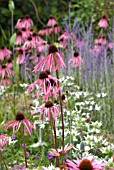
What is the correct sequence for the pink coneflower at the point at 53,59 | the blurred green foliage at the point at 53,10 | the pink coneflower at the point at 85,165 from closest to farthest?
the pink coneflower at the point at 85,165 < the pink coneflower at the point at 53,59 < the blurred green foliage at the point at 53,10

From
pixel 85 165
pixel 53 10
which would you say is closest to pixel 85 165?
pixel 85 165

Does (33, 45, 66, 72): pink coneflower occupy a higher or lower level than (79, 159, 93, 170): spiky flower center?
higher

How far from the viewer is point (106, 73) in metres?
3.64

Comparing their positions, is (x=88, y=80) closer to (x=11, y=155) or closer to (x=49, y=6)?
(x=11, y=155)

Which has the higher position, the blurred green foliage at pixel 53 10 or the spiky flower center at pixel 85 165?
the blurred green foliage at pixel 53 10

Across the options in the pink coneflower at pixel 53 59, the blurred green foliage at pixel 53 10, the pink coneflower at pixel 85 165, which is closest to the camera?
the pink coneflower at pixel 85 165

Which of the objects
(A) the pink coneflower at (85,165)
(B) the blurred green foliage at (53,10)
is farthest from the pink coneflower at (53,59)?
(B) the blurred green foliage at (53,10)

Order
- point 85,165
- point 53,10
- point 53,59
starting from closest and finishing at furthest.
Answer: point 85,165, point 53,59, point 53,10

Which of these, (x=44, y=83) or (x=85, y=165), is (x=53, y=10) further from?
(x=85, y=165)

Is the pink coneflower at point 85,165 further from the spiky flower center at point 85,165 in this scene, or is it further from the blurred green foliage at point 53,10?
the blurred green foliage at point 53,10

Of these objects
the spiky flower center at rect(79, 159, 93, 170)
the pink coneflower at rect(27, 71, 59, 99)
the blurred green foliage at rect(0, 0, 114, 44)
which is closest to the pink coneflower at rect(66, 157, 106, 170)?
the spiky flower center at rect(79, 159, 93, 170)

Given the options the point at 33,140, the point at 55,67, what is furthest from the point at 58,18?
the point at 55,67

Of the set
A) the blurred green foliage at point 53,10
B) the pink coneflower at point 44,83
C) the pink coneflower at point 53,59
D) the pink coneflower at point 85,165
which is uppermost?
the blurred green foliage at point 53,10

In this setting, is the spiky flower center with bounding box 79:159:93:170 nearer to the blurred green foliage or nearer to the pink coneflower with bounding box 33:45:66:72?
the pink coneflower with bounding box 33:45:66:72
